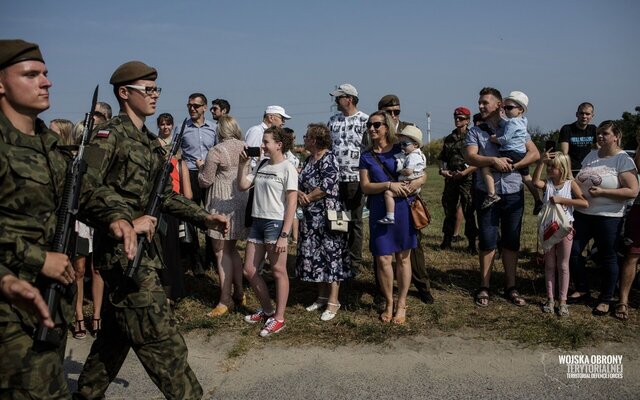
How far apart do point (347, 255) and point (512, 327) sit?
1790 millimetres

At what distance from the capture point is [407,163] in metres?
5.96

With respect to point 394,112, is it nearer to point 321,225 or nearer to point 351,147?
point 351,147

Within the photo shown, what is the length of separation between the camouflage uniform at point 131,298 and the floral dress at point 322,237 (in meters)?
2.73

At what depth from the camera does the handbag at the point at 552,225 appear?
598 cm

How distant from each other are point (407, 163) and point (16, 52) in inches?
155

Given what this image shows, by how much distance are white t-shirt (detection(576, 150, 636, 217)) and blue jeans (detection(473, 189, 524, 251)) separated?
2.17ft

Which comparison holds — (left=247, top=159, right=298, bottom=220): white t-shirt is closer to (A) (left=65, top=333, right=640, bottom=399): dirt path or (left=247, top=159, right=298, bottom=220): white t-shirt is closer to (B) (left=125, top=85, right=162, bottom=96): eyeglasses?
(A) (left=65, top=333, right=640, bottom=399): dirt path

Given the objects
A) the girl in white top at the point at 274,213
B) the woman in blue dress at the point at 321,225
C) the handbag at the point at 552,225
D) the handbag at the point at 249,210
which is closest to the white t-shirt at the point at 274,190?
the girl in white top at the point at 274,213

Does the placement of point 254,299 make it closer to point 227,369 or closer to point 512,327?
point 227,369

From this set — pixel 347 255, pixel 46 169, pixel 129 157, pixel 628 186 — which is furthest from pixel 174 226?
pixel 628 186

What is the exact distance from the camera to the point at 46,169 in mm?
2787

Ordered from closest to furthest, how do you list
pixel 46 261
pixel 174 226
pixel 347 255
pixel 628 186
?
pixel 46 261 < pixel 628 186 < pixel 347 255 < pixel 174 226

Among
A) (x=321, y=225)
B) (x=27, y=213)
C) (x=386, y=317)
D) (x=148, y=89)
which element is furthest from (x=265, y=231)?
(x=27, y=213)

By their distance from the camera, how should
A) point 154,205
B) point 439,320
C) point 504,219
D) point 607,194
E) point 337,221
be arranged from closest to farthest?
point 154,205
point 439,320
point 607,194
point 337,221
point 504,219
